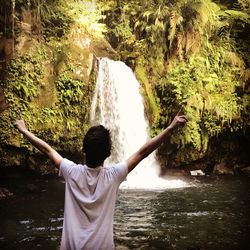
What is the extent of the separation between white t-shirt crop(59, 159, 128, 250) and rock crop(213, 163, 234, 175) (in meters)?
13.7

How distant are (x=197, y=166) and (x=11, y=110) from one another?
7.43m

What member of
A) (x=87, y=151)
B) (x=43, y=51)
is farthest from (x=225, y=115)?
(x=87, y=151)

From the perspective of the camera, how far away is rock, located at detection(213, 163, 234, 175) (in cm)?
1562

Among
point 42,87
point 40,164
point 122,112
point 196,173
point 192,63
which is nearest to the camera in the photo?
point 42,87

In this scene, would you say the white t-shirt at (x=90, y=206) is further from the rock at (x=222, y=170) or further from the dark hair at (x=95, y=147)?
the rock at (x=222, y=170)

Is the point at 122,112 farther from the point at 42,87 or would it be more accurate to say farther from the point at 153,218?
the point at 153,218

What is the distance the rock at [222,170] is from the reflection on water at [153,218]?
3.55 m

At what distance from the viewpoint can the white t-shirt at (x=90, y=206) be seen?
7.72ft

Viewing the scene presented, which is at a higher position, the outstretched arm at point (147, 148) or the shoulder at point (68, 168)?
the outstretched arm at point (147, 148)

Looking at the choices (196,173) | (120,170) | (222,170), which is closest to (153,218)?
(120,170)

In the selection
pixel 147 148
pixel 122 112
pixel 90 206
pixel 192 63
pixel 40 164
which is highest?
pixel 192 63

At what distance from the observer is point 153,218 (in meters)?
8.13

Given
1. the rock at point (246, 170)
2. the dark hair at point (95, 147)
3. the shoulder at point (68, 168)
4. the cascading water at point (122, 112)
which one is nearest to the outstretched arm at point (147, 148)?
the dark hair at point (95, 147)

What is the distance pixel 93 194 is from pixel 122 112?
12077 mm
